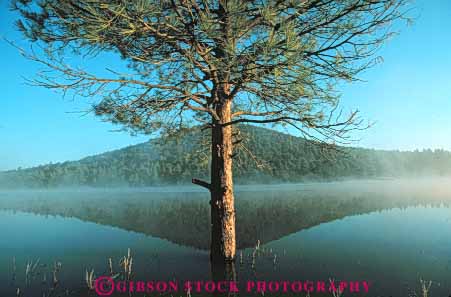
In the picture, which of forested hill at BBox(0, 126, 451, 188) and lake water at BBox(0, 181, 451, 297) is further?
forested hill at BBox(0, 126, 451, 188)

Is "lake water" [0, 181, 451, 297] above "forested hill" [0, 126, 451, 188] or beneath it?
beneath

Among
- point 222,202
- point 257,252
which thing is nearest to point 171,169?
point 257,252

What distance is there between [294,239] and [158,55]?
299 inches

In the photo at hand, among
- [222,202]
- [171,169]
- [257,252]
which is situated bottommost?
[257,252]

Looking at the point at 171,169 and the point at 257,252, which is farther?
the point at 171,169

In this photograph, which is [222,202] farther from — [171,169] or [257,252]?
[171,169]

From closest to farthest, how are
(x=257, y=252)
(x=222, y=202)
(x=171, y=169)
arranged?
1. (x=222, y=202)
2. (x=257, y=252)
3. (x=171, y=169)

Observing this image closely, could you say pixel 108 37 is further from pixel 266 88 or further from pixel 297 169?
pixel 297 169

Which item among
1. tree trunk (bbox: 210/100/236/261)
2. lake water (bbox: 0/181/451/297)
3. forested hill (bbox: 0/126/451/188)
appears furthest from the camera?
forested hill (bbox: 0/126/451/188)

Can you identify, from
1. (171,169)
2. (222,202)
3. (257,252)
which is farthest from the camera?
(171,169)

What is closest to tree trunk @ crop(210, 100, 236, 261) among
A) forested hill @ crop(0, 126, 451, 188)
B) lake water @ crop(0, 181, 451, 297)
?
lake water @ crop(0, 181, 451, 297)

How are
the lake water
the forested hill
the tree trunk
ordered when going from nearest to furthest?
1. the lake water
2. the tree trunk
3. the forested hill

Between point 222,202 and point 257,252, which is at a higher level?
point 222,202

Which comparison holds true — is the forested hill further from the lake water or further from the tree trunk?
the tree trunk
